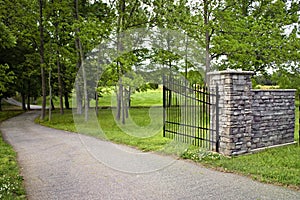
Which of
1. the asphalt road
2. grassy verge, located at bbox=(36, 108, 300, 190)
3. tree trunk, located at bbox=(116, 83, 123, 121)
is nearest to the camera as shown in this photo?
the asphalt road

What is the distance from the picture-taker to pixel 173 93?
8.02 meters

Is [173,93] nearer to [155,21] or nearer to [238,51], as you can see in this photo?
[155,21]

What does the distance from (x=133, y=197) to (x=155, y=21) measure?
414 inches

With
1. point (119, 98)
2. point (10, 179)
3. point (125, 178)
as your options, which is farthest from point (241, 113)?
point (119, 98)

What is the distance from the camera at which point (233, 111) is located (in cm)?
627

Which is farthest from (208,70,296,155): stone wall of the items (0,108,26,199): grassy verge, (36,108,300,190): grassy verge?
(0,108,26,199): grassy verge

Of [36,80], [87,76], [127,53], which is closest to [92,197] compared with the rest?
[127,53]

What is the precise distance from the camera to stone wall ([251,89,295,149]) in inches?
271

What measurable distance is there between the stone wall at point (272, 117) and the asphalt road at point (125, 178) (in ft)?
6.98

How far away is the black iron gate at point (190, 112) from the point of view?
6.86 metres

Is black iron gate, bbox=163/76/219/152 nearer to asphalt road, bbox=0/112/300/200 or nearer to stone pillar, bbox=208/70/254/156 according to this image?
stone pillar, bbox=208/70/254/156

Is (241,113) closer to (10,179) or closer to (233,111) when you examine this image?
(233,111)

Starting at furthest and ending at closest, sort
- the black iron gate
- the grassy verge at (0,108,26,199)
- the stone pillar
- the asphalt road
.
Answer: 1. the black iron gate
2. the stone pillar
3. the asphalt road
4. the grassy verge at (0,108,26,199)

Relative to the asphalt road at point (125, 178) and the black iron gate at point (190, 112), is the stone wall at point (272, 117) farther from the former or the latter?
the asphalt road at point (125, 178)
